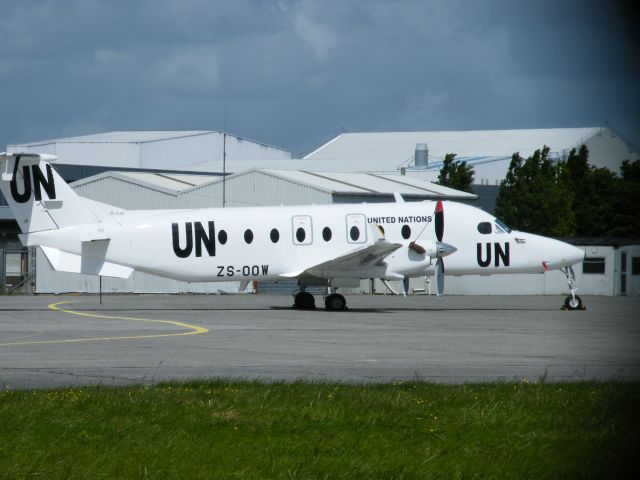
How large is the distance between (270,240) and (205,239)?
227 centimetres

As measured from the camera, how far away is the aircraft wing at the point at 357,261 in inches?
1318

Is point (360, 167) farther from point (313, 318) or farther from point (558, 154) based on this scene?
point (313, 318)

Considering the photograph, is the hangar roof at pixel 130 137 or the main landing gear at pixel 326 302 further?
the hangar roof at pixel 130 137

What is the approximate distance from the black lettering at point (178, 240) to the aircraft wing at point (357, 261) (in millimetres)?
3927

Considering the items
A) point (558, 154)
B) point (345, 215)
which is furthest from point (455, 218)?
point (558, 154)

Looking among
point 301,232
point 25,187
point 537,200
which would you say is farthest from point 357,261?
point 537,200

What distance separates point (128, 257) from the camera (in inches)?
1329

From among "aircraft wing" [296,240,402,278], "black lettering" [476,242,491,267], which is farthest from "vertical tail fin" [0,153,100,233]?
"black lettering" [476,242,491,267]

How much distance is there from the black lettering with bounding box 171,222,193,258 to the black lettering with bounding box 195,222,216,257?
205 millimetres

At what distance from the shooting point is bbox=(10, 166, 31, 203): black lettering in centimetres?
3323

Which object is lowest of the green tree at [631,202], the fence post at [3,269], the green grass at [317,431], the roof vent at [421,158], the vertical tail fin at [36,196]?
the green grass at [317,431]

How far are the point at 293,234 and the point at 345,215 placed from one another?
197 cm

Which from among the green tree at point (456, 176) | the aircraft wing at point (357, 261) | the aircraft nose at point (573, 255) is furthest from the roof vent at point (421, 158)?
the aircraft wing at point (357, 261)

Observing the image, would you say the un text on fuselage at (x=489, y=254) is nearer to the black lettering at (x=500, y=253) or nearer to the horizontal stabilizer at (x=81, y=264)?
the black lettering at (x=500, y=253)
